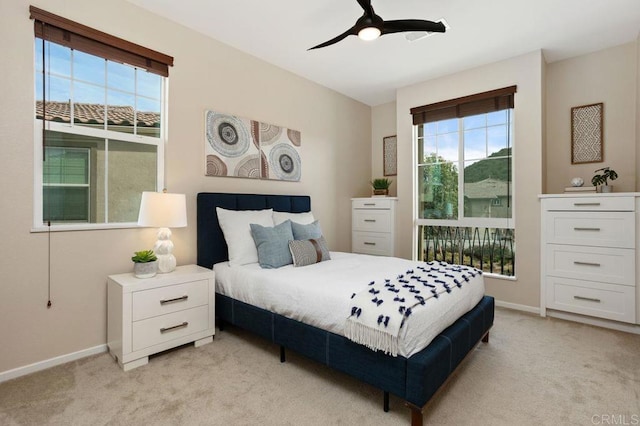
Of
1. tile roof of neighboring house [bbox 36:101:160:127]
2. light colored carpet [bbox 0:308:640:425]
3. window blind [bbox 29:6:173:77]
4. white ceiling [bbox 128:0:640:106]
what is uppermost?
white ceiling [bbox 128:0:640:106]

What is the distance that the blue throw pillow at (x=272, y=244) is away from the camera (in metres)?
2.69

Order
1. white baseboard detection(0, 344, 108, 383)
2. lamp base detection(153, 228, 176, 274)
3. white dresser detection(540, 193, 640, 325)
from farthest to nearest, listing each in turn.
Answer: white dresser detection(540, 193, 640, 325)
lamp base detection(153, 228, 176, 274)
white baseboard detection(0, 344, 108, 383)

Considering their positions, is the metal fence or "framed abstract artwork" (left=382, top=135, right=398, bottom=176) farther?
"framed abstract artwork" (left=382, top=135, right=398, bottom=176)

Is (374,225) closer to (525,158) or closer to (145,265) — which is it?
(525,158)

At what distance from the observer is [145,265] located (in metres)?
2.35

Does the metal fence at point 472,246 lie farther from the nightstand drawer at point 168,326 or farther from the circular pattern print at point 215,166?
the nightstand drawer at point 168,326

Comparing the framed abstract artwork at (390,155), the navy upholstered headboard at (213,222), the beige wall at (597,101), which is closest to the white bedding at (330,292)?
the navy upholstered headboard at (213,222)

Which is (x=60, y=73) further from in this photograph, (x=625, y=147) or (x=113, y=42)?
(x=625, y=147)

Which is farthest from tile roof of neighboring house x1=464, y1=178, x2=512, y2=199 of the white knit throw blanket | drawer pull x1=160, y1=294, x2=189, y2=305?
drawer pull x1=160, y1=294, x2=189, y2=305

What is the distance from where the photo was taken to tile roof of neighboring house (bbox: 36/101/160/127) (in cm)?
226

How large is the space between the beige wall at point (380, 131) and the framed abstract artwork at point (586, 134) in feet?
7.20

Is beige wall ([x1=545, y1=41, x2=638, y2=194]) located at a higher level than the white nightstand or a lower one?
higher

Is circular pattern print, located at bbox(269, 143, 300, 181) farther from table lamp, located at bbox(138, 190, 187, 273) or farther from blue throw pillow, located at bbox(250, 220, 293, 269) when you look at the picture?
table lamp, located at bbox(138, 190, 187, 273)

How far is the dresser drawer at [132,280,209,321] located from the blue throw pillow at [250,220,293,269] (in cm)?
51
